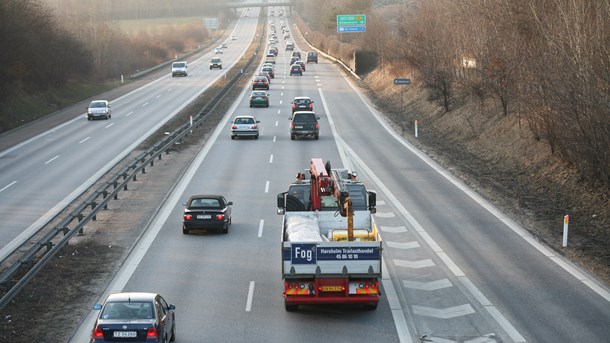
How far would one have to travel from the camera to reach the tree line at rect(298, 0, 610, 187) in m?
30.0

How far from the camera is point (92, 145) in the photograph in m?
51.4

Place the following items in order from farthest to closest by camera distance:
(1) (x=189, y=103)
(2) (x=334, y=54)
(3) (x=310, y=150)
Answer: (2) (x=334, y=54)
(1) (x=189, y=103)
(3) (x=310, y=150)

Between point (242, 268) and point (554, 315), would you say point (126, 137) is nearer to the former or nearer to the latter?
point (242, 268)

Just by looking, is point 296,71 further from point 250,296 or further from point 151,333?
point 151,333

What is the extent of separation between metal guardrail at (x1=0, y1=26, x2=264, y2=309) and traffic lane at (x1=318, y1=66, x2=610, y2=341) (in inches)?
420

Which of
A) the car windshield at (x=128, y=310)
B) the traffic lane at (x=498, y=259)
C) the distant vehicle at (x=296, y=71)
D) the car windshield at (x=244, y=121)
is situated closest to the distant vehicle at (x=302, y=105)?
the car windshield at (x=244, y=121)

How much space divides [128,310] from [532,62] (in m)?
25.4

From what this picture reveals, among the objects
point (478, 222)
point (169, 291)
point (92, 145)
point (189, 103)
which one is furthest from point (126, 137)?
point (169, 291)

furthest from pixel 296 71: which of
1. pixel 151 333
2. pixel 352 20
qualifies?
pixel 151 333

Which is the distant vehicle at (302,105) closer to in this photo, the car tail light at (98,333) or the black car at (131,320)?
the black car at (131,320)

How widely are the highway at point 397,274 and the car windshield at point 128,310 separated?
2376mm

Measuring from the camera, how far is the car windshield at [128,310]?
16.0m

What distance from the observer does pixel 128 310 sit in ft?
53.0

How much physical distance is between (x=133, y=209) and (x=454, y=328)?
16413mm
